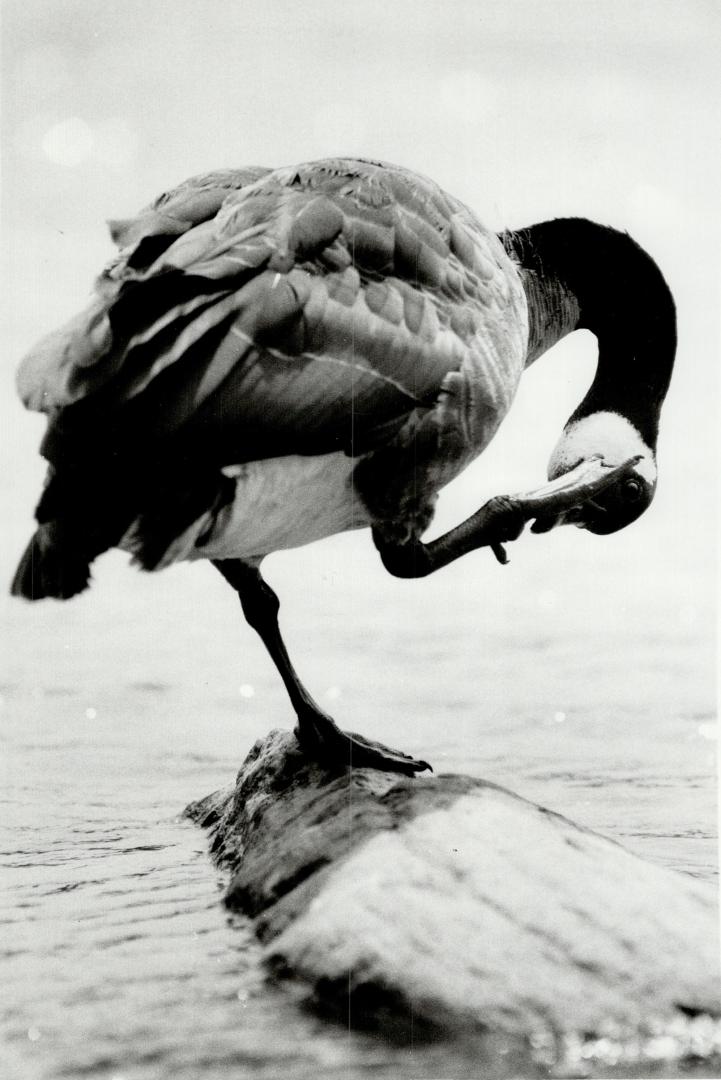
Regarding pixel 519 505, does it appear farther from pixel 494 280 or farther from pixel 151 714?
pixel 151 714

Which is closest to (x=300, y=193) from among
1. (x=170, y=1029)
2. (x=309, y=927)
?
(x=309, y=927)

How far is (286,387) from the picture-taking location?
3414mm

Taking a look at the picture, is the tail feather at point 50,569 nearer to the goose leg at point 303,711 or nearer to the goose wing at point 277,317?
the goose wing at point 277,317

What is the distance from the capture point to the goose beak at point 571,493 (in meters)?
4.34

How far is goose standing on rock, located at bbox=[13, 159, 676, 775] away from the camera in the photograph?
Result: 332 centimetres

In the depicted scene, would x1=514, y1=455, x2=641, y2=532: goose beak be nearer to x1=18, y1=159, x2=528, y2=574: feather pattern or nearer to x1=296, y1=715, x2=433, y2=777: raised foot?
x1=18, y1=159, x2=528, y2=574: feather pattern

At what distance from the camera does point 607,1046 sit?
3.20 m

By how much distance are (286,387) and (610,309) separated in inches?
79.2

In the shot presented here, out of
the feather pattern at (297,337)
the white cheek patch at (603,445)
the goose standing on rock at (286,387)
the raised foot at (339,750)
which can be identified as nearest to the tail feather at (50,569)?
the goose standing on rock at (286,387)

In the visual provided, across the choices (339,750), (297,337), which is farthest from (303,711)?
(297,337)

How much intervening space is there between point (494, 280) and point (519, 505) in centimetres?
75

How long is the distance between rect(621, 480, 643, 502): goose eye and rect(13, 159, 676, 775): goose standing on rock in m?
0.02

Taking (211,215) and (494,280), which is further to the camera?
(494,280)

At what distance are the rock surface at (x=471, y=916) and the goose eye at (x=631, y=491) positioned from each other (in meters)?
1.33
